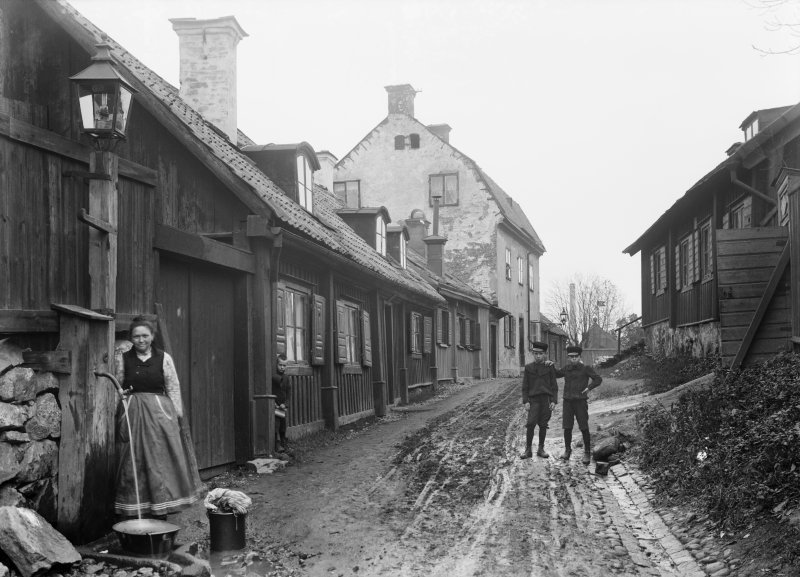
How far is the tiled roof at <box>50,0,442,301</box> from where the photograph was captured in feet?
32.0

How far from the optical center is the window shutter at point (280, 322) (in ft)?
38.5

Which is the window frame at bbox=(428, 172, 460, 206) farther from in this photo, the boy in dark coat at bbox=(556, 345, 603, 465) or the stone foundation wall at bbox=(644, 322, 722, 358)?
the boy in dark coat at bbox=(556, 345, 603, 465)

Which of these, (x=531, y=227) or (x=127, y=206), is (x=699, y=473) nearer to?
(x=127, y=206)

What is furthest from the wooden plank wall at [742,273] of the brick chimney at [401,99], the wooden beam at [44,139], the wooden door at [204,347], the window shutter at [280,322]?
the brick chimney at [401,99]

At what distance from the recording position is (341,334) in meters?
15.5

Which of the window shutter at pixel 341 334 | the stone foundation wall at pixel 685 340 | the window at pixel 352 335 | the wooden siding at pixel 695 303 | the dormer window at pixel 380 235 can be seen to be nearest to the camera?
the window shutter at pixel 341 334

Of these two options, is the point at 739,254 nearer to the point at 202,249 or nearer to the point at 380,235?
the point at 202,249

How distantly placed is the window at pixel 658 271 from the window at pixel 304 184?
39.3 ft

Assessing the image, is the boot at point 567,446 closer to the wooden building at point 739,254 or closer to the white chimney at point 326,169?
the wooden building at point 739,254

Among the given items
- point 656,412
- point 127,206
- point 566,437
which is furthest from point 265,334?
point 656,412

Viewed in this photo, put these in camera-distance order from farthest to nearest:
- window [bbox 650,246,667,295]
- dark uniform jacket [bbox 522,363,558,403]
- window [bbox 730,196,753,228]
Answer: window [bbox 650,246,667,295] → window [bbox 730,196,753,228] → dark uniform jacket [bbox 522,363,558,403]

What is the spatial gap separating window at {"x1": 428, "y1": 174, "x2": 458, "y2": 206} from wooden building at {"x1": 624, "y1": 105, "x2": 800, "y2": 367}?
13.6 m

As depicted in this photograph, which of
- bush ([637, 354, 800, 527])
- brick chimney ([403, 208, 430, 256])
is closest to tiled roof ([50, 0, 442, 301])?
bush ([637, 354, 800, 527])

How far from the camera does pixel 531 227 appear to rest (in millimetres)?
48906
